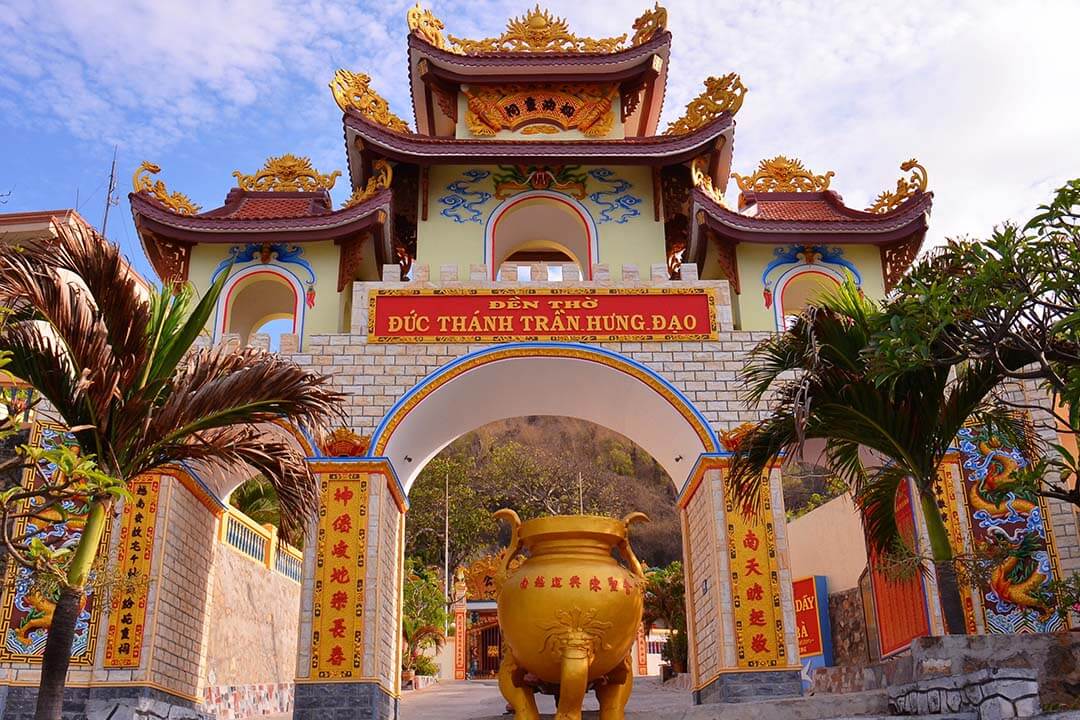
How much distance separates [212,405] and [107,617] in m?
4.77

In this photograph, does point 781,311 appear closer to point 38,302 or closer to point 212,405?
point 212,405

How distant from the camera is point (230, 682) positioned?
43.8ft

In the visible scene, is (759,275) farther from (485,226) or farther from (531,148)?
(485,226)

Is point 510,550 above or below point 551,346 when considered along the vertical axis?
below

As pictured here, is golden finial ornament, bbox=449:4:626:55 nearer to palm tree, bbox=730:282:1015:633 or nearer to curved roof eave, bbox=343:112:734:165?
curved roof eave, bbox=343:112:734:165

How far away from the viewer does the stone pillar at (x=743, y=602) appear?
995 centimetres

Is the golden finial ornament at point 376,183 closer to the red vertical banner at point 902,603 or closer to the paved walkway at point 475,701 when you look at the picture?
the paved walkway at point 475,701

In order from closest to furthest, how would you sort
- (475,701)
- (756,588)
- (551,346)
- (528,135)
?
(756,588) < (551,346) < (528,135) < (475,701)

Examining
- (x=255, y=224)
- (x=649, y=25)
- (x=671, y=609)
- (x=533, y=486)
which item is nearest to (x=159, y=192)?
(x=255, y=224)

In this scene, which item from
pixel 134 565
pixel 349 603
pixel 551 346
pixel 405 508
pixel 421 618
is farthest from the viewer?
pixel 421 618

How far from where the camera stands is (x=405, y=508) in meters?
12.1

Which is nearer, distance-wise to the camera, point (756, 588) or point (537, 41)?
point (756, 588)

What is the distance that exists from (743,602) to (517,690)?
418 centimetres

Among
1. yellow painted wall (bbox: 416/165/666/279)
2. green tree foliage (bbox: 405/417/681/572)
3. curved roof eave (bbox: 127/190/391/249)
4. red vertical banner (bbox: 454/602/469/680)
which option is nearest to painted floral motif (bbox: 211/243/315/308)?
curved roof eave (bbox: 127/190/391/249)
